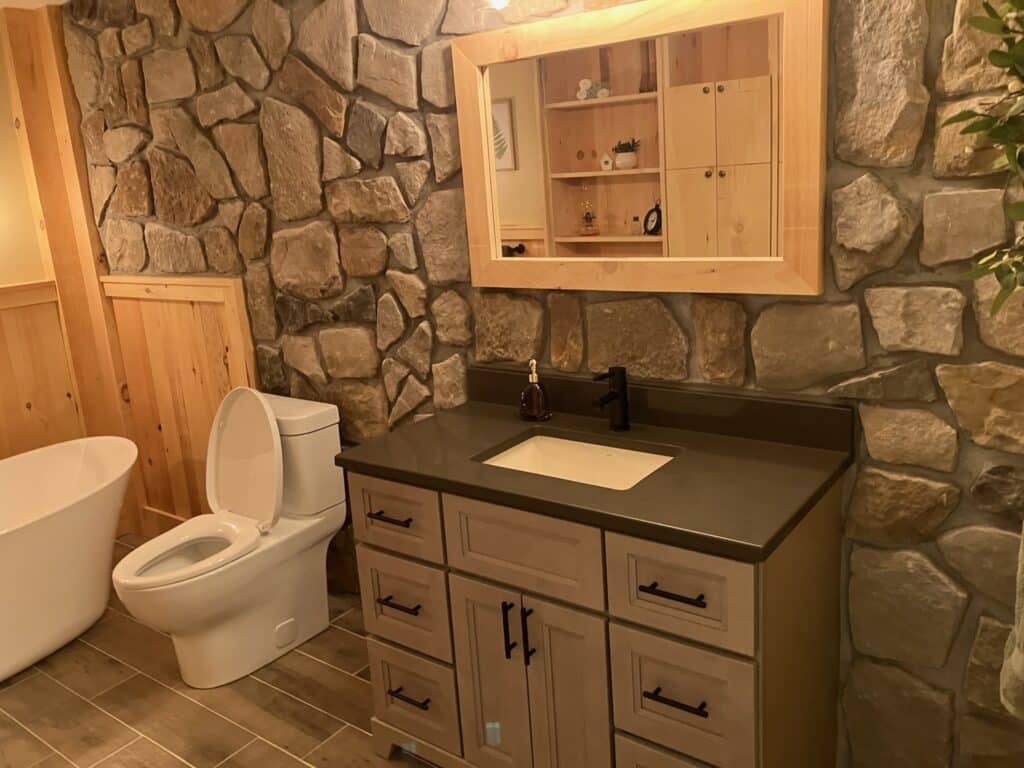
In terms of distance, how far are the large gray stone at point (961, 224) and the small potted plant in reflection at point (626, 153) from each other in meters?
0.67

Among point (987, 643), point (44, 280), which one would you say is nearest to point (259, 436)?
point (44, 280)

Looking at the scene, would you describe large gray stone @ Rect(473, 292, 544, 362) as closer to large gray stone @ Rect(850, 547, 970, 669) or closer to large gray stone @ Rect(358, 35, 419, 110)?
large gray stone @ Rect(358, 35, 419, 110)

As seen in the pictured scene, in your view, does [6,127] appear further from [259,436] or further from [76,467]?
[259,436]

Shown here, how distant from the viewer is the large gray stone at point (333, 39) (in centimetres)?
253

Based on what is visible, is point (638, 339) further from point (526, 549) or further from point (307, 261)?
point (307, 261)

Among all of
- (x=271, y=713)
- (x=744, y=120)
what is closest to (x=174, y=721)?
(x=271, y=713)

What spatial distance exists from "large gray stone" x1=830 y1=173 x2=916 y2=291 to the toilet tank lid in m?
1.67

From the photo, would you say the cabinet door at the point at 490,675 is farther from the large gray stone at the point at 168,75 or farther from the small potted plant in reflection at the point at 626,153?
the large gray stone at the point at 168,75

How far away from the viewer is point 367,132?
258 cm

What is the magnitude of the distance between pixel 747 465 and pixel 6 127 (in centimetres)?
328

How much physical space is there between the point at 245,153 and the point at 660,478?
→ 1916 millimetres

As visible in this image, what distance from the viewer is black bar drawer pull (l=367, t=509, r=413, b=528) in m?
2.10

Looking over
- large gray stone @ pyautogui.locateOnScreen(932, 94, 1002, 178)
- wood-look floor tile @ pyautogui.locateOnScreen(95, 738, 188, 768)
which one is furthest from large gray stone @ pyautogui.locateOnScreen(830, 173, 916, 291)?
wood-look floor tile @ pyautogui.locateOnScreen(95, 738, 188, 768)

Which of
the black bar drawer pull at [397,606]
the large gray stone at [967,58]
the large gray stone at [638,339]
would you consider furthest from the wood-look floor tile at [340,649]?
the large gray stone at [967,58]
